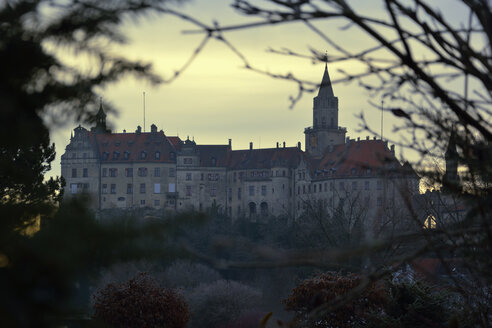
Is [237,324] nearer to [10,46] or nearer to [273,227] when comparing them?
[273,227]

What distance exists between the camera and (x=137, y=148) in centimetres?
9606

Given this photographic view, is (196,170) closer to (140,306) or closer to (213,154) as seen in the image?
(213,154)

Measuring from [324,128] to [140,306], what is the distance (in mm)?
79120

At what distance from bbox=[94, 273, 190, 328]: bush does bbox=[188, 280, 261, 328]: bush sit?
2125 cm

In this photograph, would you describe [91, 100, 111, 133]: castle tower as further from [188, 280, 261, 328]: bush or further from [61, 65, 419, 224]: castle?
[61, 65, 419, 224]: castle

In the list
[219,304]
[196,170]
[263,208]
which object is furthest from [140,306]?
[196,170]

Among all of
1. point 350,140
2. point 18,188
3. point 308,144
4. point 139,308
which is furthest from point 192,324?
point 308,144

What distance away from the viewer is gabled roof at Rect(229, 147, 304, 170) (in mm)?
93125

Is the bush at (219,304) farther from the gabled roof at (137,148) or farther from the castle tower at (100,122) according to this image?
the gabled roof at (137,148)

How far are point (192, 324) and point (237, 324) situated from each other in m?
2.87

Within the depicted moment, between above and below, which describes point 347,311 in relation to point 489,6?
below

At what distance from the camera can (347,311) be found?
788 inches

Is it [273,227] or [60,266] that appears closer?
[60,266]

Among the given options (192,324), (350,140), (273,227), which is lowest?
(192,324)
